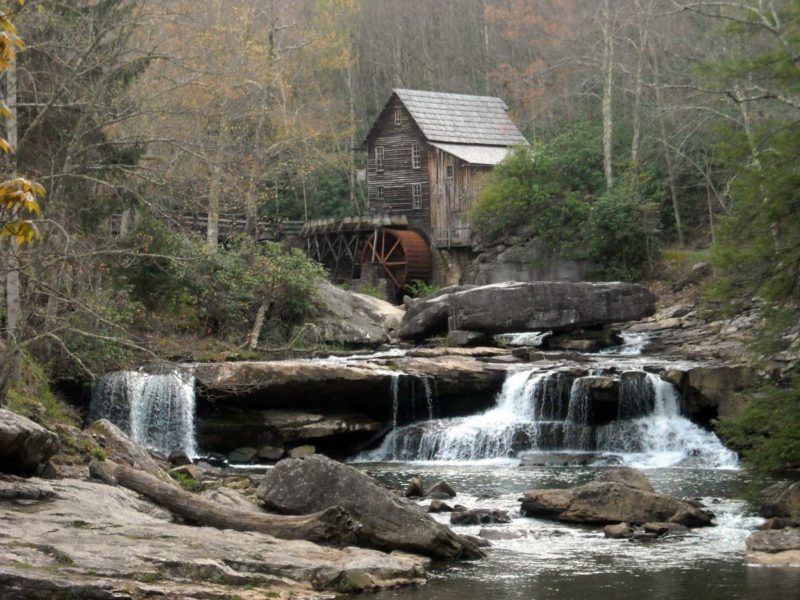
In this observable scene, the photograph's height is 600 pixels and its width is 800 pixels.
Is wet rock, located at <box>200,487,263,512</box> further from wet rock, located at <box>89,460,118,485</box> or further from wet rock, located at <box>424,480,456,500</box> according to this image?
wet rock, located at <box>424,480,456,500</box>

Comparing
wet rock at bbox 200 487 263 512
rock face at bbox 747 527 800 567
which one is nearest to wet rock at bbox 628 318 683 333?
rock face at bbox 747 527 800 567

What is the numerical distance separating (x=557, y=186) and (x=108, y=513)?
30.3m

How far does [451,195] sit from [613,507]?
30903 mm

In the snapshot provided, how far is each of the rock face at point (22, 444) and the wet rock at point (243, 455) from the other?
9955mm

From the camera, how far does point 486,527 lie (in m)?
14.9

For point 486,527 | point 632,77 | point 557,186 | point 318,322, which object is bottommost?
point 486,527

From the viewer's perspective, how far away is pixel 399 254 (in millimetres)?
45656

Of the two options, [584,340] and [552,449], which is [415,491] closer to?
[552,449]

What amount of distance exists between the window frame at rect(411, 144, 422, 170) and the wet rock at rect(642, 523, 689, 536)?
109 ft

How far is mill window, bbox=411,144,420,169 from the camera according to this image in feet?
154

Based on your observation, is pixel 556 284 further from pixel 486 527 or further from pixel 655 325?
pixel 486 527

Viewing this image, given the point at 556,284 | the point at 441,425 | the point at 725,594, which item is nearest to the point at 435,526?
the point at 725,594

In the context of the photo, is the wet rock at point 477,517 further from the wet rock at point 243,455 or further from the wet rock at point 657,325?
the wet rock at point 657,325

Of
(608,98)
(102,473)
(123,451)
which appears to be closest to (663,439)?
(123,451)
